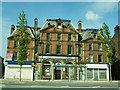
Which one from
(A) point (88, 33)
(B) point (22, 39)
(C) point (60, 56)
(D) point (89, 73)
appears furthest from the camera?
(A) point (88, 33)

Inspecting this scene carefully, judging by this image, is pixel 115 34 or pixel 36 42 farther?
pixel 115 34

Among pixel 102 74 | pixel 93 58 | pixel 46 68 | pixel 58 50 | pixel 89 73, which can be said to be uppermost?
pixel 58 50

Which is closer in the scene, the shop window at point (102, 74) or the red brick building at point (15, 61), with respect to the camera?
the red brick building at point (15, 61)

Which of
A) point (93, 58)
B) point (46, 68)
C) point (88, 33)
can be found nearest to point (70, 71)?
point (46, 68)

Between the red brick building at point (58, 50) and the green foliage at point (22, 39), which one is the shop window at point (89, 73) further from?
the green foliage at point (22, 39)

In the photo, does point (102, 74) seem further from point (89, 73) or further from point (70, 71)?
point (70, 71)

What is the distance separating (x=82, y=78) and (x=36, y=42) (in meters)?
12.5

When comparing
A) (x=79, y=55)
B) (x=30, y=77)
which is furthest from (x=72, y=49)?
(x=30, y=77)

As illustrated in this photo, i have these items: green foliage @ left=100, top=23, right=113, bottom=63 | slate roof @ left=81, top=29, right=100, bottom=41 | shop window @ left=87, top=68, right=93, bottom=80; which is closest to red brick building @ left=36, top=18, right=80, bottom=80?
slate roof @ left=81, top=29, right=100, bottom=41

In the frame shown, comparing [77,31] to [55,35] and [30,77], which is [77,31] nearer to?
[55,35]

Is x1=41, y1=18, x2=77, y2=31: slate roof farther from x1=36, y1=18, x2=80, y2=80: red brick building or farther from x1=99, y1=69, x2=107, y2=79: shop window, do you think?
x1=99, y1=69, x2=107, y2=79: shop window

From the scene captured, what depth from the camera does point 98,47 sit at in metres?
51.2

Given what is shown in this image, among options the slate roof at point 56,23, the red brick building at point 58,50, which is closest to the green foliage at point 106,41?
the red brick building at point 58,50

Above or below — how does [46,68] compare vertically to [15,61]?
below
